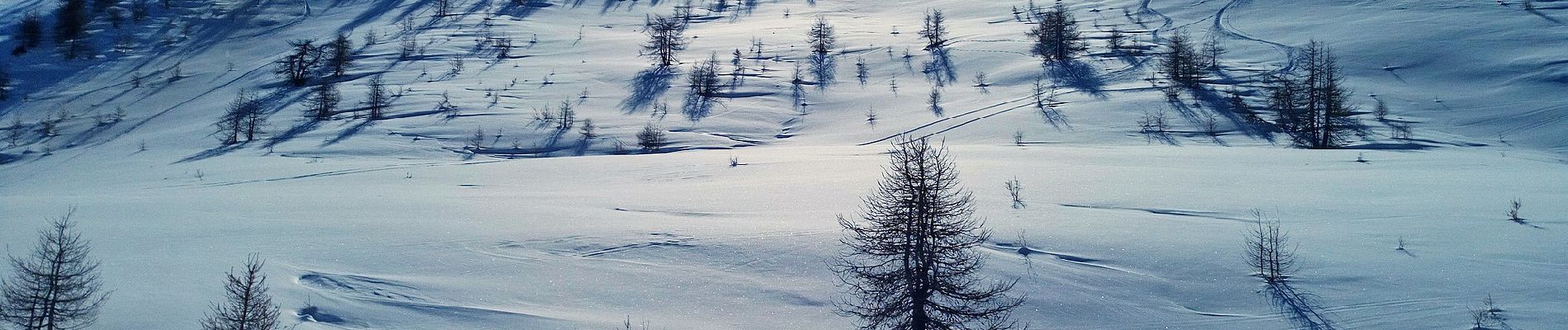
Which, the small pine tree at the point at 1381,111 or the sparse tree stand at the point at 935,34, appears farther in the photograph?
the sparse tree stand at the point at 935,34

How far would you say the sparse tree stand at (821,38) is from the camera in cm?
3588

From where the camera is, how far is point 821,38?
36656 millimetres

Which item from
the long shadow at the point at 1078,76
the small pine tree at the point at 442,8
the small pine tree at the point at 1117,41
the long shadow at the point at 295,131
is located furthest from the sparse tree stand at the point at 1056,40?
the small pine tree at the point at 442,8

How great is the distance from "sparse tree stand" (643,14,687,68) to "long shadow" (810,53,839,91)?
5751mm

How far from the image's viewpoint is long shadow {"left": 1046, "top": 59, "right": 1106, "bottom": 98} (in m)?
28.7

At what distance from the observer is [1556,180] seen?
39.9 ft

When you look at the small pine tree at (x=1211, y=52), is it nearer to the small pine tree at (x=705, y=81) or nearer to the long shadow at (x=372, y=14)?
the small pine tree at (x=705, y=81)

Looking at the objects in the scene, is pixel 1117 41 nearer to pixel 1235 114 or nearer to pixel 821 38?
pixel 1235 114

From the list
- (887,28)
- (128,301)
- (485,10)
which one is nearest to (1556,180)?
(128,301)

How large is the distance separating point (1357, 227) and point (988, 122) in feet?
50.3

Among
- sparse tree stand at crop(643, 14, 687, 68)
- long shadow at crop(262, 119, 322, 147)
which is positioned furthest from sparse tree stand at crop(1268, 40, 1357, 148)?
long shadow at crop(262, 119, 322, 147)

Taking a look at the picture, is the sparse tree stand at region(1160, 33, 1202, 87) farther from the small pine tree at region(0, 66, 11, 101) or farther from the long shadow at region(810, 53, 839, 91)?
the small pine tree at region(0, 66, 11, 101)

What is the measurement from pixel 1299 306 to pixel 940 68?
2586cm

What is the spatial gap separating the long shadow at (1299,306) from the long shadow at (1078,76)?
68.9 feet
